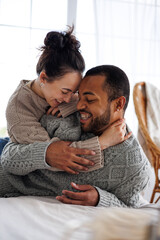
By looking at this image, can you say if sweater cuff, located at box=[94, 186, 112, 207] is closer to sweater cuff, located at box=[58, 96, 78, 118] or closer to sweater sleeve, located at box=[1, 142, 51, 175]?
sweater sleeve, located at box=[1, 142, 51, 175]

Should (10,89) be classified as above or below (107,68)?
below

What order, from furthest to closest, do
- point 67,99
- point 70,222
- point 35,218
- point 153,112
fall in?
point 153,112 → point 67,99 → point 35,218 → point 70,222

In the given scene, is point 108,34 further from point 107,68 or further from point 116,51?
point 107,68

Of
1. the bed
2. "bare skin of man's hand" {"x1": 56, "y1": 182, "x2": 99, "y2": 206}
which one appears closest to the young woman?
"bare skin of man's hand" {"x1": 56, "y1": 182, "x2": 99, "y2": 206}

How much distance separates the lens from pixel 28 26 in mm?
3254

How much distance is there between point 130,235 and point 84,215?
0.70 meters

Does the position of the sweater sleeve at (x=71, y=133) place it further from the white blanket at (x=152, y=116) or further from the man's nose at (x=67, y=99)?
the white blanket at (x=152, y=116)

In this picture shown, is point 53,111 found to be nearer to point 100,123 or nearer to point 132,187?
point 100,123

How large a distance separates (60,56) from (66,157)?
493mm

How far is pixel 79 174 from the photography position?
150cm

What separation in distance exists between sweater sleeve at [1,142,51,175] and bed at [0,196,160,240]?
0.56ft

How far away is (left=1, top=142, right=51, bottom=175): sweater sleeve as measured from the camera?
1.40 m

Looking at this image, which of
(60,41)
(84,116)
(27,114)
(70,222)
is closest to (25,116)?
(27,114)

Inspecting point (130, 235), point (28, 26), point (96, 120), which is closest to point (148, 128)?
point (96, 120)
